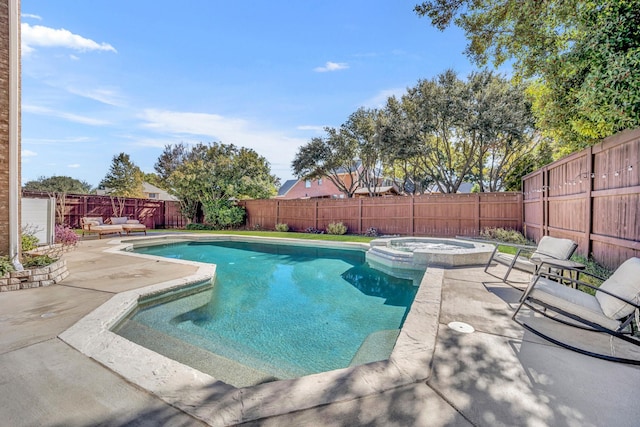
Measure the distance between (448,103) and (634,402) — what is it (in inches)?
548

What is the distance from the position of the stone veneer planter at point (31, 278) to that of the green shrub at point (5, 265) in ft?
0.19

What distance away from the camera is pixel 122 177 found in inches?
1407

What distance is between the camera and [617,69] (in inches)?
138

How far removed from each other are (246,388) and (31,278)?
4.72 m

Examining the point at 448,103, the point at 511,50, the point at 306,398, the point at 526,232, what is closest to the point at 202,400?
the point at 306,398

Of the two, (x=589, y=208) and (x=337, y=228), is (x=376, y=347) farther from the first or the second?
(x=337, y=228)

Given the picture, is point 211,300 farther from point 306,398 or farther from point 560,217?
point 560,217

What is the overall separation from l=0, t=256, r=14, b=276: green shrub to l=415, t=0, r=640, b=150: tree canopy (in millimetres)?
8806

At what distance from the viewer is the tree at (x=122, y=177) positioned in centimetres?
3517

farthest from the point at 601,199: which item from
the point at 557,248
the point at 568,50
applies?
the point at 568,50

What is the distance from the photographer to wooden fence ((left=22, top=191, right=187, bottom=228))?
14734mm

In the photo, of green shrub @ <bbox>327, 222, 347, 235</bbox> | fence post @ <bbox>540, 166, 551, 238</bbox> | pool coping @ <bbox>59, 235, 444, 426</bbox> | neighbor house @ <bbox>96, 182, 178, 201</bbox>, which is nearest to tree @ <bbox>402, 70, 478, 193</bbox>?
green shrub @ <bbox>327, 222, 347, 235</bbox>

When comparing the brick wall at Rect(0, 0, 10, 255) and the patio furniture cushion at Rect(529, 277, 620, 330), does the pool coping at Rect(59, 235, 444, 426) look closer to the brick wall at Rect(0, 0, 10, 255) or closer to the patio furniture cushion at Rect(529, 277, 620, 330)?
the patio furniture cushion at Rect(529, 277, 620, 330)

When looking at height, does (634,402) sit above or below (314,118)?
below
